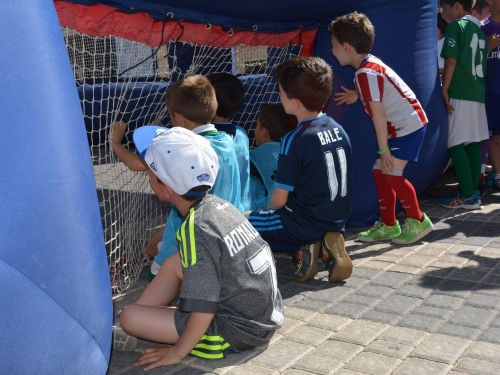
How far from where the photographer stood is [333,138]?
408 centimetres

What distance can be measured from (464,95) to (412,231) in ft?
5.07

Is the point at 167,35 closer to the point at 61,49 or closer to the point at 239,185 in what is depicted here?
the point at 239,185

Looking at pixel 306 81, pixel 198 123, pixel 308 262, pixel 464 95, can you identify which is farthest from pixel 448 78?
pixel 198 123

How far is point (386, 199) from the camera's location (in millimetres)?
4977

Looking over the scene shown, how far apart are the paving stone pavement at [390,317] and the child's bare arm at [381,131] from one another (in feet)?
1.86

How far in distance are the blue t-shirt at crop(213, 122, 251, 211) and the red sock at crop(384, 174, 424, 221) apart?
3.57ft

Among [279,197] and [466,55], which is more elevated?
[466,55]

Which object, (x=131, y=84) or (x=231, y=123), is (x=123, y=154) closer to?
(x=231, y=123)

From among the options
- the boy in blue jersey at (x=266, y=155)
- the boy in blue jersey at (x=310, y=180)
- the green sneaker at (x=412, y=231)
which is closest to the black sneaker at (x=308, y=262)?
the boy in blue jersey at (x=310, y=180)

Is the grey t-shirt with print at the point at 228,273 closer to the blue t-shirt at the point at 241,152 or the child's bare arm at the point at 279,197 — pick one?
the child's bare arm at the point at 279,197

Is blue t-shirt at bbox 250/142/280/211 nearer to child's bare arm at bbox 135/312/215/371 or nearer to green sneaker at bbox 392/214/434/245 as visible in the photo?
green sneaker at bbox 392/214/434/245

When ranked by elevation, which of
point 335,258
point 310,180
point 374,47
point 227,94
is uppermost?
point 374,47

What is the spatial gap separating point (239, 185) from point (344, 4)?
1686 millimetres

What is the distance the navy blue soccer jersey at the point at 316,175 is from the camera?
3.97 m
